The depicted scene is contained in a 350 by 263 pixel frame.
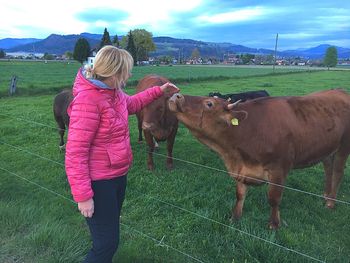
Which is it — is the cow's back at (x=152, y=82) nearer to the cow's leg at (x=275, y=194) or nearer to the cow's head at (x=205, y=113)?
the cow's head at (x=205, y=113)

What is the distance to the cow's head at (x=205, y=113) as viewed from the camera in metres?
4.37

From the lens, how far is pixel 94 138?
2979mm

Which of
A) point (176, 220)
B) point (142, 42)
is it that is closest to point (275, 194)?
point (176, 220)

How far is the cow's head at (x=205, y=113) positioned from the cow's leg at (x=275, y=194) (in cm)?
85

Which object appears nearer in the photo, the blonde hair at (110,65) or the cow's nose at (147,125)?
the blonde hair at (110,65)

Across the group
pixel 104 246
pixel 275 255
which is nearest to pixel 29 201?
pixel 104 246

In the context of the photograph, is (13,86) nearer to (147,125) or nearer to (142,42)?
(147,125)

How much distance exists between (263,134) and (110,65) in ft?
7.88

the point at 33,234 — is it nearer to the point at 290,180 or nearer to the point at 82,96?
the point at 82,96

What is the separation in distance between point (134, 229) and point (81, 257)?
3.10 ft

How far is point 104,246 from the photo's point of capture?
10.3ft

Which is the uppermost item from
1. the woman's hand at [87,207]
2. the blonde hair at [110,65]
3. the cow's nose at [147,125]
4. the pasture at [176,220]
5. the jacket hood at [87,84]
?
the blonde hair at [110,65]

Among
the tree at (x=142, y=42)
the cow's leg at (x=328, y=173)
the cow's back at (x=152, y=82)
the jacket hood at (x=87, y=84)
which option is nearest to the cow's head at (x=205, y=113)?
the jacket hood at (x=87, y=84)

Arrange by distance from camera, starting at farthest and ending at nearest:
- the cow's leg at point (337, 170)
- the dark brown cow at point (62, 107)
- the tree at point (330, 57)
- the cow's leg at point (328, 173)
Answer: the tree at point (330, 57) < the dark brown cow at point (62, 107) < the cow's leg at point (328, 173) < the cow's leg at point (337, 170)
